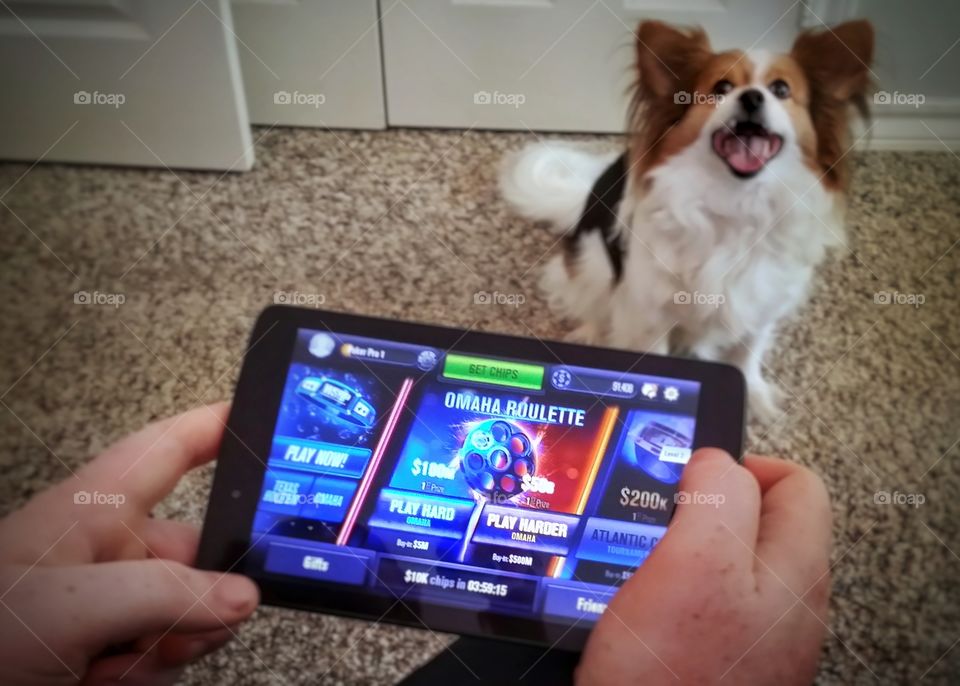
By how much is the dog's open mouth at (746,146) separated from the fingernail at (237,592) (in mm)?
608

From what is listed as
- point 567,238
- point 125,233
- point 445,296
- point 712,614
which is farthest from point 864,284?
point 125,233

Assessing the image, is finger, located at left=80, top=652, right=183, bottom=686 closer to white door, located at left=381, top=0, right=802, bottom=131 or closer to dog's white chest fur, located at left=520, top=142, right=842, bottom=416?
dog's white chest fur, located at left=520, top=142, right=842, bottom=416

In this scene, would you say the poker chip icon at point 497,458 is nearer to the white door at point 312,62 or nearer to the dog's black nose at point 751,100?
the dog's black nose at point 751,100

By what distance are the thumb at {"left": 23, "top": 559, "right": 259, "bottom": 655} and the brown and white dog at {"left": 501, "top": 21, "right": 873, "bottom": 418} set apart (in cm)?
61

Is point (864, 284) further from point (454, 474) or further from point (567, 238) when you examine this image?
point (454, 474)

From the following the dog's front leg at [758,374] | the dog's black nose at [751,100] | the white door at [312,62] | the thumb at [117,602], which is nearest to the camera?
the thumb at [117,602]

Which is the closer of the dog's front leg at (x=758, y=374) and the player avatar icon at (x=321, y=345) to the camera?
the player avatar icon at (x=321, y=345)

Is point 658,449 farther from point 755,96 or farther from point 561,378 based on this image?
point 755,96

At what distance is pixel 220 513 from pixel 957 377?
85 centimetres

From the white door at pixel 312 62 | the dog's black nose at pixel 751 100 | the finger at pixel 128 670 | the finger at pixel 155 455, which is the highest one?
the white door at pixel 312 62

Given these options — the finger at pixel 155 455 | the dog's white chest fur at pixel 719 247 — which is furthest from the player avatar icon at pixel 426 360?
the dog's white chest fur at pixel 719 247

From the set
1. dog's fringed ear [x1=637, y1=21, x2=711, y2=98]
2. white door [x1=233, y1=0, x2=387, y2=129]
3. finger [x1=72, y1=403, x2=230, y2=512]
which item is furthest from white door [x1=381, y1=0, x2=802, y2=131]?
finger [x1=72, y1=403, x2=230, y2=512]

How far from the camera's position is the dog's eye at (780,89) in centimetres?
76

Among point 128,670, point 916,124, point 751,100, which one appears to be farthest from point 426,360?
point 916,124
